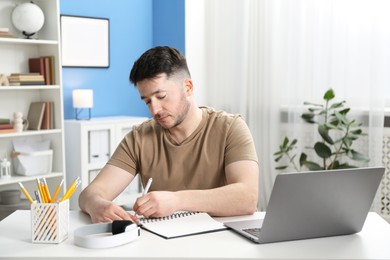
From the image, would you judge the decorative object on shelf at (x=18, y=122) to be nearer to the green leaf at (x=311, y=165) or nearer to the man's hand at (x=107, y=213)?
the green leaf at (x=311, y=165)

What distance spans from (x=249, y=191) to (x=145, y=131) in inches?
21.0

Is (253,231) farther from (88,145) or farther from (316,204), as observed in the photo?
(88,145)

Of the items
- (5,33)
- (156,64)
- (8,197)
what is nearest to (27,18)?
(5,33)

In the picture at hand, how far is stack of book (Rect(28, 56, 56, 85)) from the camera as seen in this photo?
433 centimetres

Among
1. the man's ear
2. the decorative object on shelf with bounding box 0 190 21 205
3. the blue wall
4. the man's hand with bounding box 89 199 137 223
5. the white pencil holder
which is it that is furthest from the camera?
the blue wall

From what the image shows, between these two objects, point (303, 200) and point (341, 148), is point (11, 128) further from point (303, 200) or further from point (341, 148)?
point (303, 200)

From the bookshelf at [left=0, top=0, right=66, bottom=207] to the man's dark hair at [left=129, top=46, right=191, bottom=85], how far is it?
89.0 inches

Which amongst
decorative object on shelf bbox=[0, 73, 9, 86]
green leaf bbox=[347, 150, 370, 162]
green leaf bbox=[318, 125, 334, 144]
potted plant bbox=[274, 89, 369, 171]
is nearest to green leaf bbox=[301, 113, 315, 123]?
potted plant bbox=[274, 89, 369, 171]

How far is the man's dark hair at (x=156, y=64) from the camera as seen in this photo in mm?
2090

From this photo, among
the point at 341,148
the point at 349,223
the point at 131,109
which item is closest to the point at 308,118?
the point at 341,148

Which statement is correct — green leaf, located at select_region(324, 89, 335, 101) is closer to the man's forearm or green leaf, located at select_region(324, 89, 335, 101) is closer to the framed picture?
the framed picture

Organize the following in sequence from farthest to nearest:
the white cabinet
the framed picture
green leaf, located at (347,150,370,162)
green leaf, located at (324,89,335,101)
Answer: the framed picture
the white cabinet
green leaf, located at (324,89,335,101)
green leaf, located at (347,150,370,162)

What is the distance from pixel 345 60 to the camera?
14.3ft

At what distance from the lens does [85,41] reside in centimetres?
489
